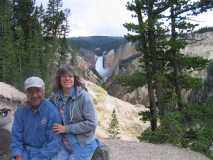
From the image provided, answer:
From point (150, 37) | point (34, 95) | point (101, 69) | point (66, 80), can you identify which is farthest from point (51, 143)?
point (101, 69)

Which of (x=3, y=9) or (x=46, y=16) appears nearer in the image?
(x=3, y=9)

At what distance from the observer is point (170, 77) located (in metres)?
24.1

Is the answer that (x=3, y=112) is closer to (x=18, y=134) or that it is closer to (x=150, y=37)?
(x=18, y=134)

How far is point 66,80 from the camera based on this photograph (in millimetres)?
5980

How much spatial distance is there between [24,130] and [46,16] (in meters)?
53.3

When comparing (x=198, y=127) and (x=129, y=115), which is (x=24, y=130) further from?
(x=129, y=115)

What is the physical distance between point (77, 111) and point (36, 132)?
50 centimetres

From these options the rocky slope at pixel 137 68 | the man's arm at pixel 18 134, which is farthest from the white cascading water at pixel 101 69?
the man's arm at pixel 18 134

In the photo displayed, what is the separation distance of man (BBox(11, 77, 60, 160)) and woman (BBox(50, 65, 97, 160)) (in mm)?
118

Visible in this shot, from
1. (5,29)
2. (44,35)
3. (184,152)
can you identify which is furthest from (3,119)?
(44,35)

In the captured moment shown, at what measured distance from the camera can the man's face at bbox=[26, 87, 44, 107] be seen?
5.87 meters

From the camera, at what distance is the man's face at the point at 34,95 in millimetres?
5867

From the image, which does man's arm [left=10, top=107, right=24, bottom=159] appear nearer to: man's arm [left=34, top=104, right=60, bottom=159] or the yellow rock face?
man's arm [left=34, top=104, right=60, bottom=159]

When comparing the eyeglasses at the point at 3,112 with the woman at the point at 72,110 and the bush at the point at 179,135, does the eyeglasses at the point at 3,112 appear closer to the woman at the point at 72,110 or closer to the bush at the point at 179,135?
the woman at the point at 72,110
